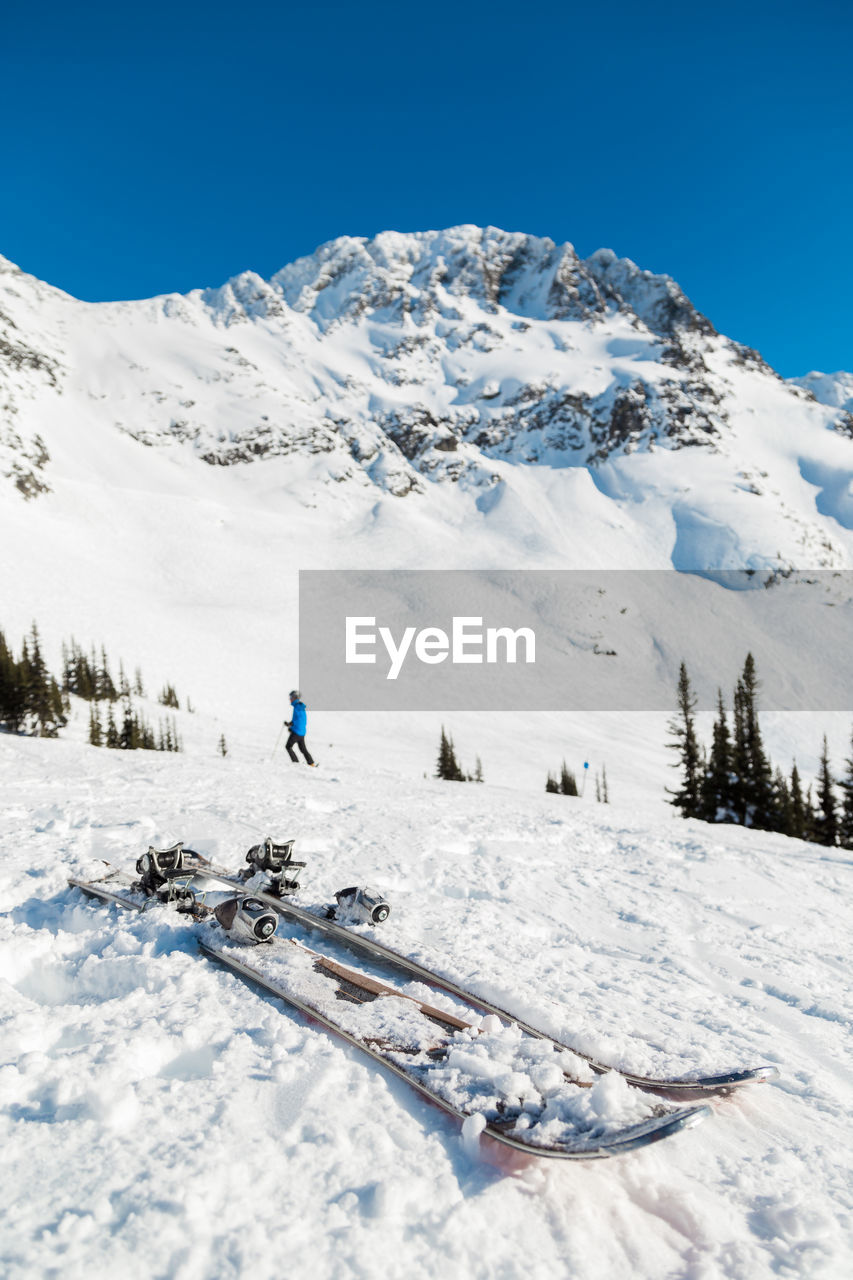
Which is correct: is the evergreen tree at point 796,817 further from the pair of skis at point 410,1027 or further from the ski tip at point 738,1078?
the pair of skis at point 410,1027

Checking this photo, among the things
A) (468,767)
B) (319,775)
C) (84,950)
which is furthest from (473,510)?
(84,950)

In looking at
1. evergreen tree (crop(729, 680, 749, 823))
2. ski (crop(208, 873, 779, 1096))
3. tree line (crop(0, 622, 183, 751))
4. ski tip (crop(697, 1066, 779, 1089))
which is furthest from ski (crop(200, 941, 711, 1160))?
evergreen tree (crop(729, 680, 749, 823))

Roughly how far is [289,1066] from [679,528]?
522 feet

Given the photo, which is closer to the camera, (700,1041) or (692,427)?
(700,1041)

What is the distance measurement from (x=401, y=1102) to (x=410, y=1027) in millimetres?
720

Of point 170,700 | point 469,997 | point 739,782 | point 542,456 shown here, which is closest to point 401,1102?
point 469,997

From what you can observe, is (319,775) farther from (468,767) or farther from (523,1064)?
(468,767)

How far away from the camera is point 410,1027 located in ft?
14.9

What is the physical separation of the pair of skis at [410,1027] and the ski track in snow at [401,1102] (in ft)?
0.43

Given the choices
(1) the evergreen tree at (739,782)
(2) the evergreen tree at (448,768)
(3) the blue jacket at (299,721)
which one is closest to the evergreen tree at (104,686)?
(2) the evergreen tree at (448,768)

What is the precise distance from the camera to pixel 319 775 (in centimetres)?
1644

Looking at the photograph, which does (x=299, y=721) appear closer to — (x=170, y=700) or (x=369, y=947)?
(x=369, y=947)

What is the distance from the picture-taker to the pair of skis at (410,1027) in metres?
3.46

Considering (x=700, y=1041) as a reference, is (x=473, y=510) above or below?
above
